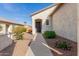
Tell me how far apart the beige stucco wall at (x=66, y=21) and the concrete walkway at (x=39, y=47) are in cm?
41

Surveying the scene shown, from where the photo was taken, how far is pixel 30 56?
4801 mm

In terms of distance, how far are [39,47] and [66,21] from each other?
832 millimetres

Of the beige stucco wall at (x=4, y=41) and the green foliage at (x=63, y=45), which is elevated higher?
the beige stucco wall at (x=4, y=41)

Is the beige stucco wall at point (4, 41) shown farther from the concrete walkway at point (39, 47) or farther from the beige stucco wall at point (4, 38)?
the concrete walkway at point (39, 47)

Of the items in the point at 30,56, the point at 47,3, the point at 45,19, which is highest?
the point at 47,3

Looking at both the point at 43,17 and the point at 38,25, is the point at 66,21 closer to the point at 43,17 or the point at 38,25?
the point at 43,17

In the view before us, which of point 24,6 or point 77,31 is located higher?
point 24,6

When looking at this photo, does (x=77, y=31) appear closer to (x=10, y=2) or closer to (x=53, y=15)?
(x=53, y=15)

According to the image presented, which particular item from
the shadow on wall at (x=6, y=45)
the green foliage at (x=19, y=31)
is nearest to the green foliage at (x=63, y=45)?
the green foliage at (x=19, y=31)

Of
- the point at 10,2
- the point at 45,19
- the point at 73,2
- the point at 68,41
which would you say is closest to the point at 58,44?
the point at 68,41

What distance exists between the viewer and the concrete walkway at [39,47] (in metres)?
4.84

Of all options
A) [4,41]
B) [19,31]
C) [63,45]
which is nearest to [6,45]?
[4,41]

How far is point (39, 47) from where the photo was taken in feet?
16.1

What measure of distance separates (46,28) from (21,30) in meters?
0.56
